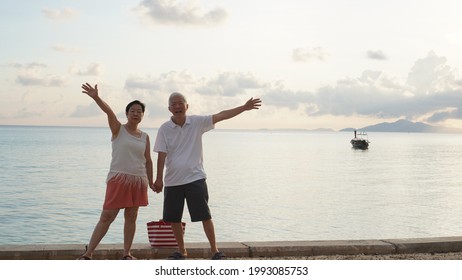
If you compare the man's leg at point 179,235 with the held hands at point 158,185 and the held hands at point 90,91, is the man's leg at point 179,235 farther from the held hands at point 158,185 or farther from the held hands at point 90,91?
the held hands at point 90,91

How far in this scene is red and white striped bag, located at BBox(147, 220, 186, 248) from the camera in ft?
22.2

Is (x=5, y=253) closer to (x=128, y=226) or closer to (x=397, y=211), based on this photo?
(x=128, y=226)

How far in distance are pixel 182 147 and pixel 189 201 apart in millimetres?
578

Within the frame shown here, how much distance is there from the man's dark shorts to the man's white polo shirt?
0.07 meters

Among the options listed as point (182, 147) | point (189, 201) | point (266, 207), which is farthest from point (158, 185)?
point (266, 207)

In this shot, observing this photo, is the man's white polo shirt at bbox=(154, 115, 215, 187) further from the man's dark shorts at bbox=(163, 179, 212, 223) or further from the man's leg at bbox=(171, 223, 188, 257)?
the man's leg at bbox=(171, 223, 188, 257)

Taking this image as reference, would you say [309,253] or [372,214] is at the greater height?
[309,253]

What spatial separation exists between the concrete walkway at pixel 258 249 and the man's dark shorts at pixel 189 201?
0.89 meters

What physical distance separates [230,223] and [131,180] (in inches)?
793

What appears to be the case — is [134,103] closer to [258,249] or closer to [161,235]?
[161,235]

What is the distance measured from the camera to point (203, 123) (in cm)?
595

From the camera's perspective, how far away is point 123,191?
232 inches

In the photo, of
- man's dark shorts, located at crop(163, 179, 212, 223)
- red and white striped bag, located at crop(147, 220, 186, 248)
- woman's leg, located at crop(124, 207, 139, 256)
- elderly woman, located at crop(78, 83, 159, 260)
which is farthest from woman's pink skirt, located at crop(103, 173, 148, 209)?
red and white striped bag, located at crop(147, 220, 186, 248)

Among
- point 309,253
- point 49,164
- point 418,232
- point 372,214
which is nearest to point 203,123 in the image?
point 309,253
